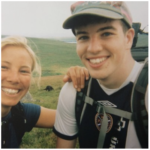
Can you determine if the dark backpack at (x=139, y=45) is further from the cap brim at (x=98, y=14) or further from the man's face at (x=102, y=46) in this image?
the cap brim at (x=98, y=14)

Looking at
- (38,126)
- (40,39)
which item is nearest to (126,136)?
(38,126)

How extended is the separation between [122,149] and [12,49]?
1.30 m

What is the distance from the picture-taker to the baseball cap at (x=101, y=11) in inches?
57.0

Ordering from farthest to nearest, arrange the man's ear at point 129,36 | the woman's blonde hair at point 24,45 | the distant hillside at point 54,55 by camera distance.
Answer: the distant hillside at point 54,55 < the woman's blonde hair at point 24,45 < the man's ear at point 129,36

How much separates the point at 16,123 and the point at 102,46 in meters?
1.08

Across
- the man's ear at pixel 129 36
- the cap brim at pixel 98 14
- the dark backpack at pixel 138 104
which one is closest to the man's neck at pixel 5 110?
the dark backpack at pixel 138 104

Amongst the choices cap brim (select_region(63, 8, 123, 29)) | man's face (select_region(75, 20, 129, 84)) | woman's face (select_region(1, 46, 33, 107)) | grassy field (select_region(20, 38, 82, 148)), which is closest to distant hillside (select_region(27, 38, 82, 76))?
grassy field (select_region(20, 38, 82, 148))

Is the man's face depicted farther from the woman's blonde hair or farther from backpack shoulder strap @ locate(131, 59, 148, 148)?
the woman's blonde hair

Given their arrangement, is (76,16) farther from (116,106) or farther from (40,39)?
(116,106)

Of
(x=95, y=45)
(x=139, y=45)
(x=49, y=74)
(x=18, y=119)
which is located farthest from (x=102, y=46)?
(x=18, y=119)

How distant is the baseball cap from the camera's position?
1449 millimetres

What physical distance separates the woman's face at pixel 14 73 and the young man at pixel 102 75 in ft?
1.23

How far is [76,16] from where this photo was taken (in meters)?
A: 1.48

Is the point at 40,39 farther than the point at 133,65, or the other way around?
the point at 40,39
